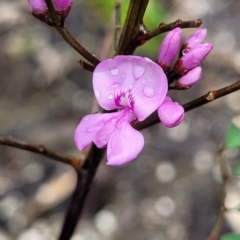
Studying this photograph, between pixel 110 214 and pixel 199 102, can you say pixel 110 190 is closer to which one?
pixel 110 214

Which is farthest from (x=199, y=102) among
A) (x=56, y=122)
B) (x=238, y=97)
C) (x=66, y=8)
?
(x=238, y=97)

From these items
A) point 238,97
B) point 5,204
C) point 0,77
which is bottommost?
point 5,204

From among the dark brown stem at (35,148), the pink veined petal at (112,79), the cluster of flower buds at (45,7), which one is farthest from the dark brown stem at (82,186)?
the cluster of flower buds at (45,7)

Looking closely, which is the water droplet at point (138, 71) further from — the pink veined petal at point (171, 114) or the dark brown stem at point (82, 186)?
the dark brown stem at point (82, 186)

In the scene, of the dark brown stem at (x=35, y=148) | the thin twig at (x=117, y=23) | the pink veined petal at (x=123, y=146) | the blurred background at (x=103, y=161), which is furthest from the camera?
the blurred background at (x=103, y=161)

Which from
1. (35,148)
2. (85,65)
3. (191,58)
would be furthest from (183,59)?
(35,148)

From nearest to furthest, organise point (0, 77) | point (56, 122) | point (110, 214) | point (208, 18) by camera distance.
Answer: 1. point (110, 214)
2. point (56, 122)
3. point (0, 77)
4. point (208, 18)
